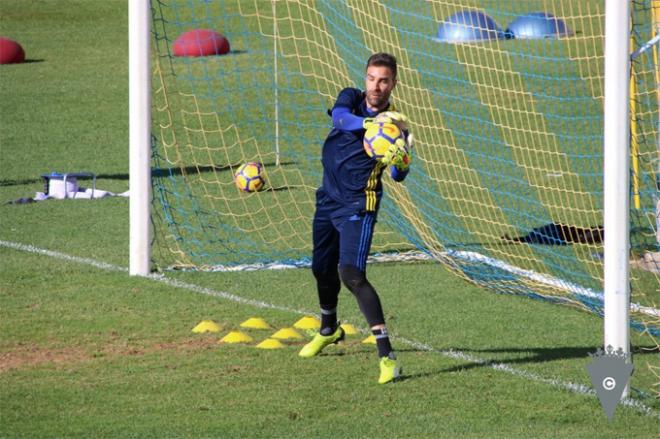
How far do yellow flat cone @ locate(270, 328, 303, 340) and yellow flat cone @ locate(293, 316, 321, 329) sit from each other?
0.19 metres

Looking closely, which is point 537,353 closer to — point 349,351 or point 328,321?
point 349,351

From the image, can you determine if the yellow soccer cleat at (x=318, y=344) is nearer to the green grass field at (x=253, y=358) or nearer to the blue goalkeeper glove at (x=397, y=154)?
the green grass field at (x=253, y=358)

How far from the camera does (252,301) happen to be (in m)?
9.94

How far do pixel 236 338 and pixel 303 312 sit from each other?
985 mm

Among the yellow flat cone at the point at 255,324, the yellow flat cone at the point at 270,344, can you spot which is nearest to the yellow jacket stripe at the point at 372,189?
the yellow flat cone at the point at 270,344

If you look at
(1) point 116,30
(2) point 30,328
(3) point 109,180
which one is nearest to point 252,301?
(2) point 30,328

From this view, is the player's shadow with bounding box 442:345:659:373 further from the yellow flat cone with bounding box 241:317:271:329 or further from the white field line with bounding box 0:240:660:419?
the yellow flat cone with bounding box 241:317:271:329

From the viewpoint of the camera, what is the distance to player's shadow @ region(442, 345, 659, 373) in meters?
8.09

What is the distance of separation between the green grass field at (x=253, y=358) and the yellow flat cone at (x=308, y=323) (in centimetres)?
14

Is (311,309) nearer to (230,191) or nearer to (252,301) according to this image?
(252,301)

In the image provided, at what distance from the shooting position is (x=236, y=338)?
28.5ft

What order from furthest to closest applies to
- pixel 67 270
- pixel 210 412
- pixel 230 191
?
pixel 230 191 < pixel 67 270 < pixel 210 412

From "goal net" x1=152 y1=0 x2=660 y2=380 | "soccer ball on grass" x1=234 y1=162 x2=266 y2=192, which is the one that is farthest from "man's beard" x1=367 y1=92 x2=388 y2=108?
"soccer ball on grass" x1=234 y1=162 x2=266 y2=192

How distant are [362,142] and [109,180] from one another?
8.25 m
